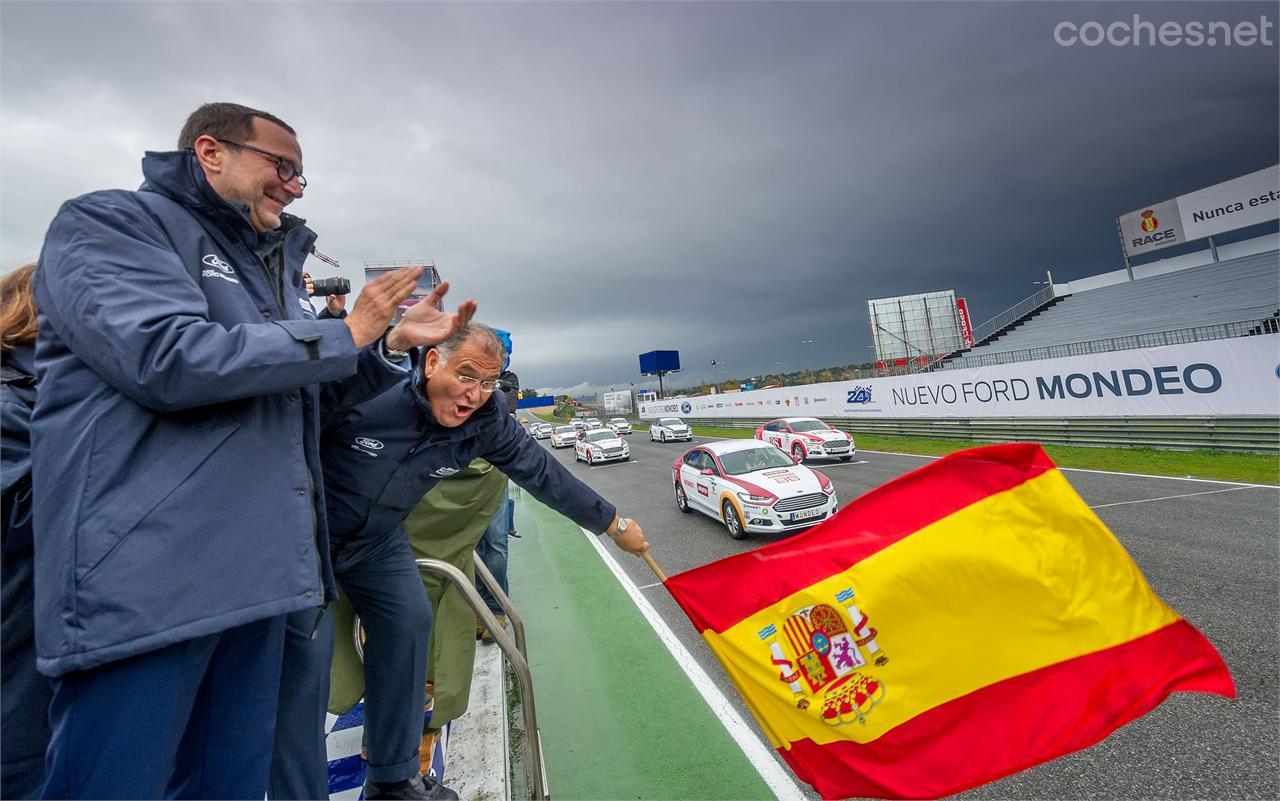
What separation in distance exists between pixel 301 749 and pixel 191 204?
1.57 metres

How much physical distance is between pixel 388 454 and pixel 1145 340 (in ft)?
113

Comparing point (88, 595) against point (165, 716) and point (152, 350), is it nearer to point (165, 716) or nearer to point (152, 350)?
point (165, 716)

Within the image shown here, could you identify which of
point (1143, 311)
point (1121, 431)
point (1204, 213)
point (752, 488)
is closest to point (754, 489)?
point (752, 488)

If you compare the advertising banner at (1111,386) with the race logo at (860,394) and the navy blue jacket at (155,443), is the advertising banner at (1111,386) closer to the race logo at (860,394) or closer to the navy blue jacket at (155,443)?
the race logo at (860,394)

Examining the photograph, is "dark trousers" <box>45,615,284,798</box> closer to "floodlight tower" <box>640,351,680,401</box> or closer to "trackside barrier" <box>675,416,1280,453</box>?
"trackside barrier" <box>675,416,1280,453</box>

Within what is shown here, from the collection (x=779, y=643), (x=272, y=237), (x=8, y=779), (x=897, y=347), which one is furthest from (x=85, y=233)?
(x=897, y=347)

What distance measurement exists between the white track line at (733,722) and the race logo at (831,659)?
1.00 metres

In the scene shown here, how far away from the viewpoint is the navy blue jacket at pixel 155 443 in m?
0.96

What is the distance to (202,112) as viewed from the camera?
1380mm

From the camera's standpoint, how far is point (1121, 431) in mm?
13531

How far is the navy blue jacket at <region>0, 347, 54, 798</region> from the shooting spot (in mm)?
1111

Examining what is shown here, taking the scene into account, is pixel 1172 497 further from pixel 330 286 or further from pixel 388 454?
pixel 330 286

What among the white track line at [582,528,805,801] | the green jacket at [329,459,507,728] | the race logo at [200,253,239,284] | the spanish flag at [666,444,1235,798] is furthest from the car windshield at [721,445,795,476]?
the race logo at [200,253,239,284]

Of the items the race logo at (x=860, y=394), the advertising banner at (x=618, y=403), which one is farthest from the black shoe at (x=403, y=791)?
the advertising banner at (x=618, y=403)
